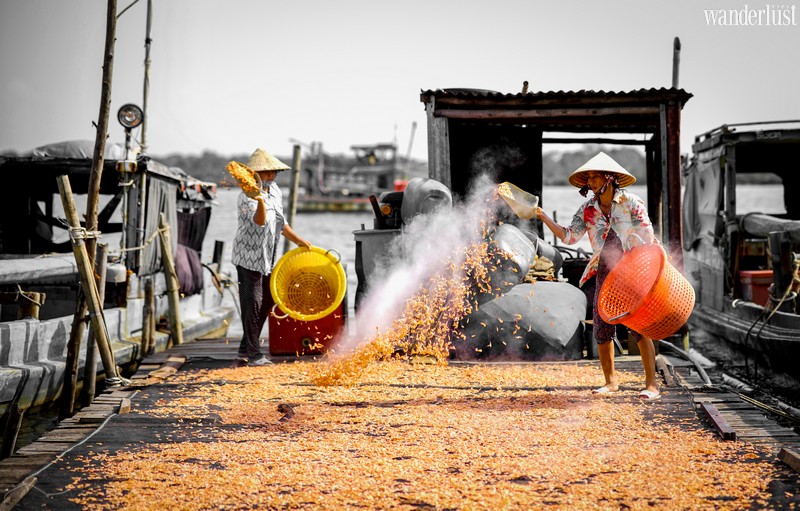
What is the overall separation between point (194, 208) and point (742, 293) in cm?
1093

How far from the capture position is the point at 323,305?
26.6 ft

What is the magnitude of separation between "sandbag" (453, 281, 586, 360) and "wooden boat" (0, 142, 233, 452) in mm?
4048

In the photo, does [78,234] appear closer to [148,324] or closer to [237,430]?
[237,430]

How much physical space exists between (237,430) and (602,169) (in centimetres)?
357

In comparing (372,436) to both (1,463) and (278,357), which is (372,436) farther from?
(278,357)

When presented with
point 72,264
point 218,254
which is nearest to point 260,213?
point 72,264

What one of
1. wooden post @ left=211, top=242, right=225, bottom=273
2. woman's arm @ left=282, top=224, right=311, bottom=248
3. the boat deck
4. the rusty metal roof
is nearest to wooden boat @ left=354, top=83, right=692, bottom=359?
the rusty metal roof

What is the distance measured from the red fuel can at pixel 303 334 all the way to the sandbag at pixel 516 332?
1.47 meters

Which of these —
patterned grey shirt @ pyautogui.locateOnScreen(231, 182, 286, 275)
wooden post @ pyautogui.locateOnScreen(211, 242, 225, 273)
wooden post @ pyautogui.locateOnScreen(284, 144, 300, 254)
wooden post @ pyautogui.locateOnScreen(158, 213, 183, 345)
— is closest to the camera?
patterned grey shirt @ pyautogui.locateOnScreen(231, 182, 286, 275)

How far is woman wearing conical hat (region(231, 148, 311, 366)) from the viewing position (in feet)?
24.5

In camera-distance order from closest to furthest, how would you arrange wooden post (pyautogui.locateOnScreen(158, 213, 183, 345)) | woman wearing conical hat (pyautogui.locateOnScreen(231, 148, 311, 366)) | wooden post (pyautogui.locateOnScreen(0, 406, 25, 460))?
wooden post (pyautogui.locateOnScreen(0, 406, 25, 460)) < woman wearing conical hat (pyautogui.locateOnScreen(231, 148, 311, 366)) < wooden post (pyautogui.locateOnScreen(158, 213, 183, 345))

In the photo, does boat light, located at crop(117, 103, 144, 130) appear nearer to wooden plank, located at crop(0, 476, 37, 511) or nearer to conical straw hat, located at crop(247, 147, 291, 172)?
Result: conical straw hat, located at crop(247, 147, 291, 172)

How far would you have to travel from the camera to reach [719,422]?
5156 mm

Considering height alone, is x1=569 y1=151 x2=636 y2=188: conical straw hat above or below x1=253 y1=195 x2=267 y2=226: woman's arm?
above
